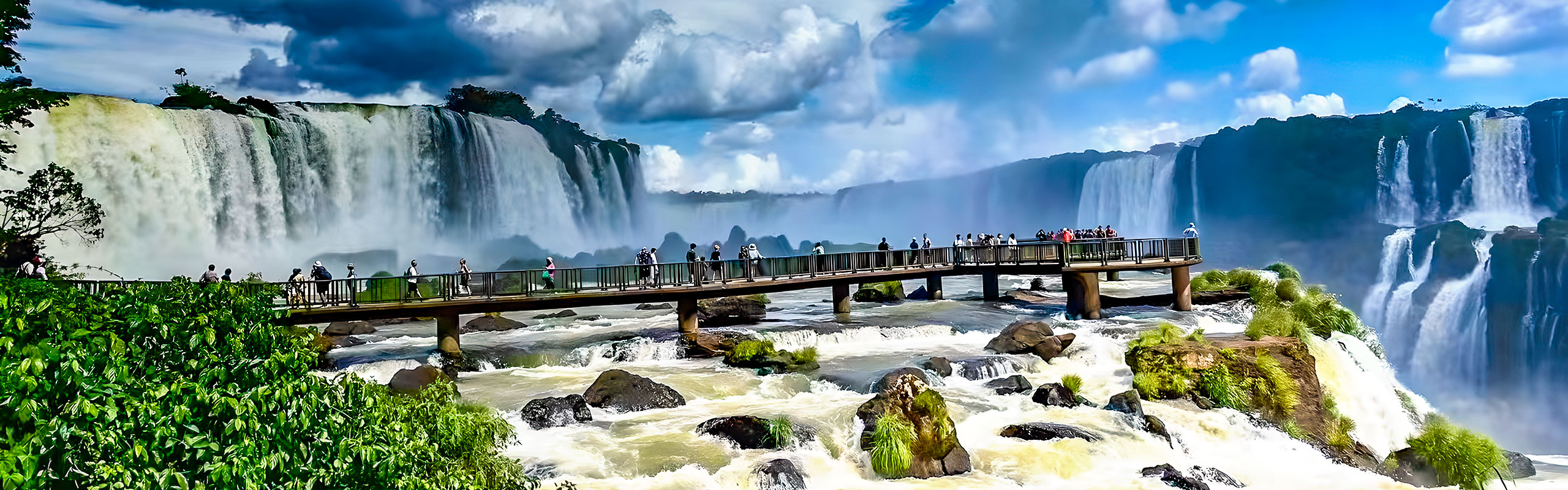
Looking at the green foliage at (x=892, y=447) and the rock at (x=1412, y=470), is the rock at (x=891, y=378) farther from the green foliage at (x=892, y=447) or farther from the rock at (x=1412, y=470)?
the rock at (x=1412, y=470)

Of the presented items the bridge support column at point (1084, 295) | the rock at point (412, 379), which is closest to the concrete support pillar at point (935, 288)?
the bridge support column at point (1084, 295)

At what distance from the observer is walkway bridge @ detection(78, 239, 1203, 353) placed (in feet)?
71.3

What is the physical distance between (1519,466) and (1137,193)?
53.2 m

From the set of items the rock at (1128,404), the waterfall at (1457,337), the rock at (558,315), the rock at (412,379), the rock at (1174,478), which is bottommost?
the waterfall at (1457,337)

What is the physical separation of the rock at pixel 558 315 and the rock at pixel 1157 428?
976 inches

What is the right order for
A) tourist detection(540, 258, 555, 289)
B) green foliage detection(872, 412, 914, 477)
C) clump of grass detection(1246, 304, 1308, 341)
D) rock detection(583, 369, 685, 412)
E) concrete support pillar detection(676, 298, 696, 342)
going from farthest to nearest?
concrete support pillar detection(676, 298, 696, 342) < tourist detection(540, 258, 555, 289) < clump of grass detection(1246, 304, 1308, 341) < rock detection(583, 369, 685, 412) < green foliage detection(872, 412, 914, 477)

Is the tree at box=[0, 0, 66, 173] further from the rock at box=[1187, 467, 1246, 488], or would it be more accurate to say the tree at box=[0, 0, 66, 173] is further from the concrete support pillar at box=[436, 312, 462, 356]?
the rock at box=[1187, 467, 1246, 488]

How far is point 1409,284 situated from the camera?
48938 mm

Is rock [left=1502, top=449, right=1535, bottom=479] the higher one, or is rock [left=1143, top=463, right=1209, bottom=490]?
rock [left=1143, top=463, right=1209, bottom=490]

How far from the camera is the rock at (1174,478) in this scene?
1257cm

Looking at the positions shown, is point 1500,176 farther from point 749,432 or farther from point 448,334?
point 448,334

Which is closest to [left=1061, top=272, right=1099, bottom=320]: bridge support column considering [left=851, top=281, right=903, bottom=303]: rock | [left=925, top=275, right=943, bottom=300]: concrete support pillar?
[left=925, top=275, right=943, bottom=300]: concrete support pillar

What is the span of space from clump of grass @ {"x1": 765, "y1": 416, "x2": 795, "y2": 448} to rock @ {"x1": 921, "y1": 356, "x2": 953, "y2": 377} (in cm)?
602

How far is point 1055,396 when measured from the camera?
16.4 m
